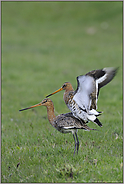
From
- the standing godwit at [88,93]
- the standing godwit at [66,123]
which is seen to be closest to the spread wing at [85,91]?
the standing godwit at [88,93]

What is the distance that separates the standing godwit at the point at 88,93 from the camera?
17.4 ft

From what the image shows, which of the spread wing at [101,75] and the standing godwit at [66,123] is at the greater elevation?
the spread wing at [101,75]

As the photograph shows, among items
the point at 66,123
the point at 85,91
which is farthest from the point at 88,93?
the point at 66,123

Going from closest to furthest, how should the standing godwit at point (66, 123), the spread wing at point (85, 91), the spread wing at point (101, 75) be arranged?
the spread wing at point (85, 91), the spread wing at point (101, 75), the standing godwit at point (66, 123)

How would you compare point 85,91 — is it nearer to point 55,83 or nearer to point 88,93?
point 88,93

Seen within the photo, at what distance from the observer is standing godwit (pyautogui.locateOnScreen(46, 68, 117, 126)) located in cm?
529

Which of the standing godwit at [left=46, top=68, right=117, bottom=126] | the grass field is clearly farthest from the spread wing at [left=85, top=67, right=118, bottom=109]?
the grass field

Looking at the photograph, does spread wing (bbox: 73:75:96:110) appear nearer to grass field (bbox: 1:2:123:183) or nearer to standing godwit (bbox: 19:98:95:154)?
standing godwit (bbox: 19:98:95:154)

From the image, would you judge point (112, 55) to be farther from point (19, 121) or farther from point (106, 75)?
point (106, 75)

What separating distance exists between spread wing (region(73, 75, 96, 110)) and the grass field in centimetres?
131

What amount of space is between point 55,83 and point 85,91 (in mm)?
11378

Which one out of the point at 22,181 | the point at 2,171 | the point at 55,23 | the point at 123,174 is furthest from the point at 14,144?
the point at 55,23

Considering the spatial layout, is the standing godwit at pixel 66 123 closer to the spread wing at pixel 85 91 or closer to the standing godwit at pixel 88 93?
the standing godwit at pixel 88 93

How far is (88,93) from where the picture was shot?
17.8 ft
